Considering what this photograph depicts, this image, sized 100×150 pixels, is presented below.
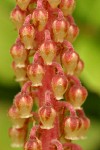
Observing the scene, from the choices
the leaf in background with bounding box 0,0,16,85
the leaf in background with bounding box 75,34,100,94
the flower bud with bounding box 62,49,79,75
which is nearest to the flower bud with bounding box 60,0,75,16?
the flower bud with bounding box 62,49,79,75

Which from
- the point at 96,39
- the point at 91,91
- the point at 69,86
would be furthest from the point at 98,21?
the point at 69,86

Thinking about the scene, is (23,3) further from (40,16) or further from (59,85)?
(59,85)

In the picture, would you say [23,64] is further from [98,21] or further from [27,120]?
[98,21]

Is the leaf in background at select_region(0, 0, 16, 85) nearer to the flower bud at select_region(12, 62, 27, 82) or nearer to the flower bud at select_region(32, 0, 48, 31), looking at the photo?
the flower bud at select_region(12, 62, 27, 82)

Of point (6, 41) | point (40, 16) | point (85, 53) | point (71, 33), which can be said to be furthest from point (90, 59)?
point (40, 16)

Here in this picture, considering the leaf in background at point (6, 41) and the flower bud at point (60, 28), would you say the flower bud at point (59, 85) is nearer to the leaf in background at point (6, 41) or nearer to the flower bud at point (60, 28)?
the flower bud at point (60, 28)

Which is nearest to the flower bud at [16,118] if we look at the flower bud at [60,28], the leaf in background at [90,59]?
the flower bud at [60,28]
